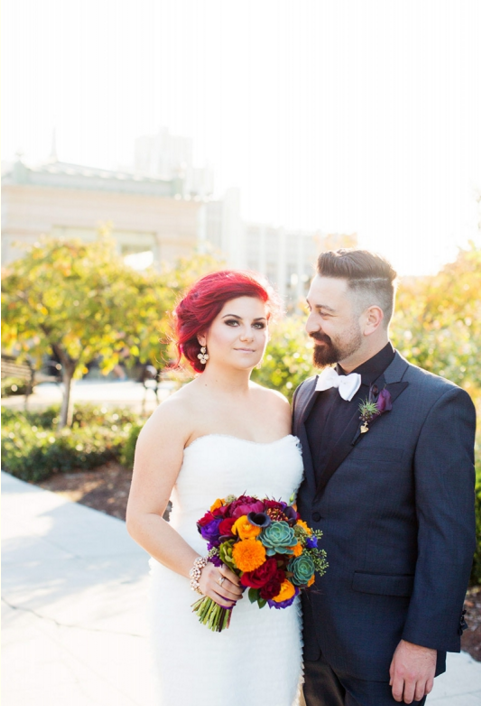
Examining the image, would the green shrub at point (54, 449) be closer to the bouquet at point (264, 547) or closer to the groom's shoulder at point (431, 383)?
the groom's shoulder at point (431, 383)

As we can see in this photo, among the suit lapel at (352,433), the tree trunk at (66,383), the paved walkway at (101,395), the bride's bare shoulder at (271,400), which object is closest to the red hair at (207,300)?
the bride's bare shoulder at (271,400)

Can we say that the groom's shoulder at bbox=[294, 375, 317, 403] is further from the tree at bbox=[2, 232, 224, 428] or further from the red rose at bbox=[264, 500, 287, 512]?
the tree at bbox=[2, 232, 224, 428]

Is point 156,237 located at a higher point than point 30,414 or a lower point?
higher

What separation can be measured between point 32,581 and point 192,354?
363cm

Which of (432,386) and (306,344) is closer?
(432,386)

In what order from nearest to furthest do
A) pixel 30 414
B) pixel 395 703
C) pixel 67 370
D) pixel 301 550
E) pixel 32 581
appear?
1. pixel 301 550
2. pixel 395 703
3. pixel 32 581
4. pixel 67 370
5. pixel 30 414

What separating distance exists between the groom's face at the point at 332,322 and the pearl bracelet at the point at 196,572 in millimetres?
861

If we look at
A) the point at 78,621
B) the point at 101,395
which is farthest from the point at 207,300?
the point at 101,395

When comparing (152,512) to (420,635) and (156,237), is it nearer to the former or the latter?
(420,635)

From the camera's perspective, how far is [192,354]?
3.13 metres

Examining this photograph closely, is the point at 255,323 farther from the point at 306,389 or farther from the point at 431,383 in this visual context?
the point at 431,383

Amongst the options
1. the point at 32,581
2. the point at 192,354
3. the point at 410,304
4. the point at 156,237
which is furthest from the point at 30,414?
the point at 156,237

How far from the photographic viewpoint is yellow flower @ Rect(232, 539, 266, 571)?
226 cm

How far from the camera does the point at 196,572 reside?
2.56 meters
